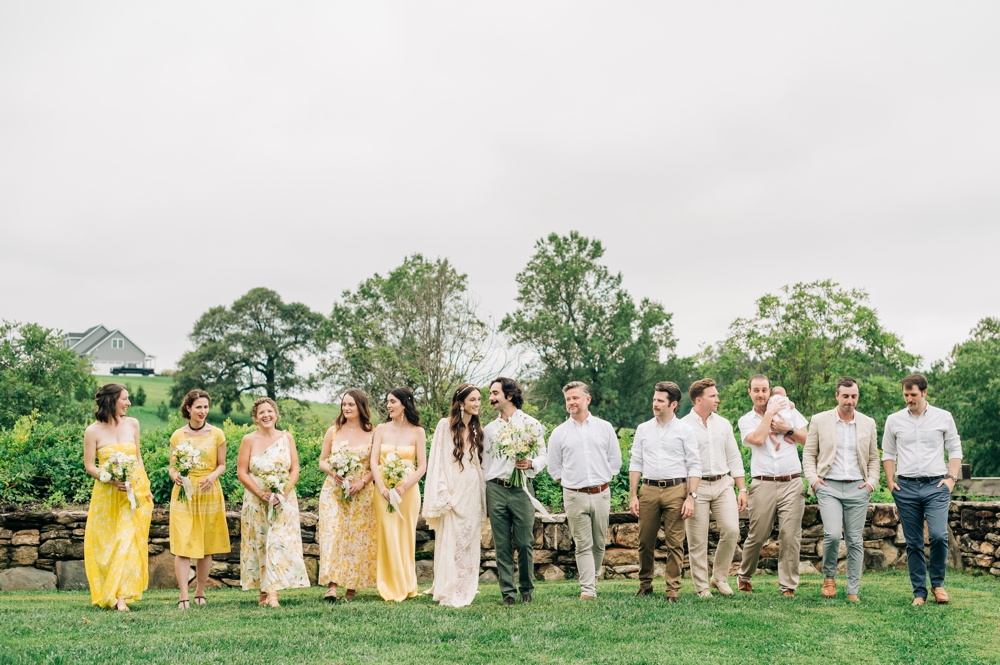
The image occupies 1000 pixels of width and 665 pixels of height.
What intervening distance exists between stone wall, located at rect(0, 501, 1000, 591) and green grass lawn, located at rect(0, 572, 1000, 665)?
1.30m

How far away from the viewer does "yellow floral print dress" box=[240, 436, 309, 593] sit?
794 centimetres

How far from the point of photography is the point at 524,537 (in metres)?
7.91

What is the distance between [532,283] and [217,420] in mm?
20191

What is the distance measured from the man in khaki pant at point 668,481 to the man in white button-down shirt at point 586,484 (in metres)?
0.32

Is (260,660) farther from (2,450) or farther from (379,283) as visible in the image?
(379,283)

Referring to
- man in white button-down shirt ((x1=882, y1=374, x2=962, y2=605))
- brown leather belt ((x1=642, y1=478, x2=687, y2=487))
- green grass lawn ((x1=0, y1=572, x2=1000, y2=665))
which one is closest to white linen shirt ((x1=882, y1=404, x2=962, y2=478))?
man in white button-down shirt ((x1=882, y1=374, x2=962, y2=605))

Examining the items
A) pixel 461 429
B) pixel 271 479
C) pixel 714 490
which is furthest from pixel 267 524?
pixel 714 490

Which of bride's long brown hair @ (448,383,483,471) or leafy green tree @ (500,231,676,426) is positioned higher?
leafy green tree @ (500,231,676,426)

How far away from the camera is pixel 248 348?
49531 millimetres

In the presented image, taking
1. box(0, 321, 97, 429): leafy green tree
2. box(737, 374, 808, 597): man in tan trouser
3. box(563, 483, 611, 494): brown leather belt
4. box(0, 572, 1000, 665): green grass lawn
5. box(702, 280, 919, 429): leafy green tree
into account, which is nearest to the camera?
box(0, 572, 1000, 665): green grass lawn

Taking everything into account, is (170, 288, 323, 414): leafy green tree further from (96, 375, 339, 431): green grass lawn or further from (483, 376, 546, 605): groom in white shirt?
(483, 376, 546, 605): groom in white shirt

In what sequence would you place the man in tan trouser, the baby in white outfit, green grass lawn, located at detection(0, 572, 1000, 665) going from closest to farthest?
green grass lawn, located at detection(0, 572, 1000, 665)
the man in tan trouser
the baby in white outfit

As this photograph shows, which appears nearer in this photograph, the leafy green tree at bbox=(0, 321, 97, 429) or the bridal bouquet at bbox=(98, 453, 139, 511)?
the bridal bouquet at bbox=(98, 453, 139, 511)

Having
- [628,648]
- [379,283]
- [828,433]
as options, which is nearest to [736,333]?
[379,283]
